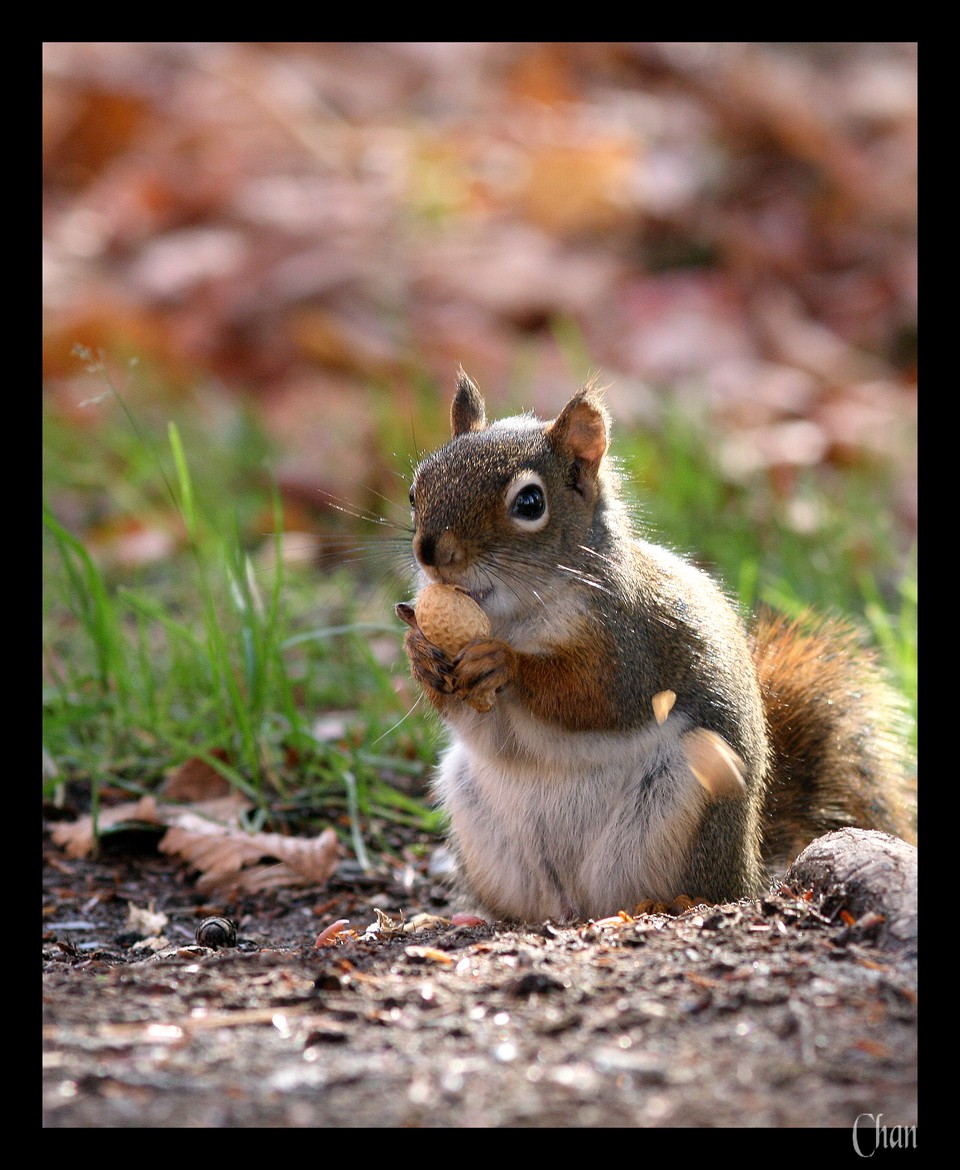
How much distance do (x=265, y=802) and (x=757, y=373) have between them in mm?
3334

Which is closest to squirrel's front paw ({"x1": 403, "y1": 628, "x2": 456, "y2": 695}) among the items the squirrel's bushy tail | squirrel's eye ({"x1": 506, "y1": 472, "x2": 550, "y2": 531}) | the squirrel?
the squirrel

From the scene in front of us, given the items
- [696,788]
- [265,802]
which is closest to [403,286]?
[265,802]

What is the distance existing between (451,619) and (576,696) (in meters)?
0.23

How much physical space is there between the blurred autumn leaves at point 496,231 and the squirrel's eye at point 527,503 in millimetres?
2262

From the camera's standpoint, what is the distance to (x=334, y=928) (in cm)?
229

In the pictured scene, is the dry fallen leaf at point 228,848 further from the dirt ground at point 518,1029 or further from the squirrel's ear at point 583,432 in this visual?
the squirrel's ear at point 583,432

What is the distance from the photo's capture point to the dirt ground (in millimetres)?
1333

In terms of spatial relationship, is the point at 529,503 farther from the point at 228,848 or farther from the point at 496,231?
the point at 496,231

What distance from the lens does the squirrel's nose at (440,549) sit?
2281 mm

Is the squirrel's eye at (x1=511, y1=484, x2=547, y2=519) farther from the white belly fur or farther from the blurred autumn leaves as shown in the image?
the blurred autumn leaves

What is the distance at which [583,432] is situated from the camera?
2.48 meters

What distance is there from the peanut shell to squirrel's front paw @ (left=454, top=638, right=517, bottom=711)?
0.05ft

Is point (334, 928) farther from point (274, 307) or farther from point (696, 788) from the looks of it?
point (274, 307)

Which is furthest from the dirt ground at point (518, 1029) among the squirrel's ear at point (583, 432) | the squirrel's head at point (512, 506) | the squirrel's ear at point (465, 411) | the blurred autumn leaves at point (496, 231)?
the blurred autumn leaves at point (496, 231)
